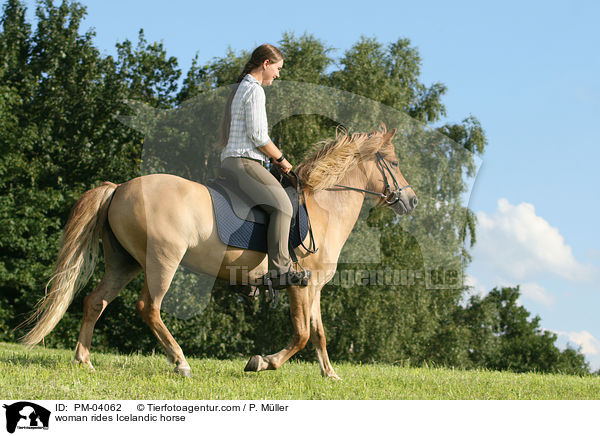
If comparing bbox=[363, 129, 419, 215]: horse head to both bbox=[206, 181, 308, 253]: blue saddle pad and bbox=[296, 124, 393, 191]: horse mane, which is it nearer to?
bbox=[296, 124, 393, 191]: horse mane

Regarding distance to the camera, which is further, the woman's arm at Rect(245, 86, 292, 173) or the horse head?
the horse head

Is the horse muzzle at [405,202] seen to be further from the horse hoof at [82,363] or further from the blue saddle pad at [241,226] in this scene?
the horse hoof at [82,363]

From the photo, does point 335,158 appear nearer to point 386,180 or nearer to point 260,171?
point 386,180

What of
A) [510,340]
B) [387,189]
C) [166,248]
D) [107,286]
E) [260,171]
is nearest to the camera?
[166,248]

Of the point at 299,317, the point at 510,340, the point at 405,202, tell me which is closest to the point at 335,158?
the point at 405,202

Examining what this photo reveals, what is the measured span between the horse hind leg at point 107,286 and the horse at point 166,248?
10mm

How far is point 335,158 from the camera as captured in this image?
662cm

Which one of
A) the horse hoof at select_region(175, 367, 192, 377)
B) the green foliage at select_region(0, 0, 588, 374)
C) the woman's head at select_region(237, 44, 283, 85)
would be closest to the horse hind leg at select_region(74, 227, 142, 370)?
the horse hoof at select_region(175, 367, 192, 377)

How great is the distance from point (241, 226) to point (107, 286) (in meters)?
1.60

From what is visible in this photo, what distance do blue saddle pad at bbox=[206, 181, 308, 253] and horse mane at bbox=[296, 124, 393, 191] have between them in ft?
1.72

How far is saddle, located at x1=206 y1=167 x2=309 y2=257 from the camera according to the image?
18.8 feet

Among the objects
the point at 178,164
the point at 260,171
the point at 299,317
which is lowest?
the point at 299,317
